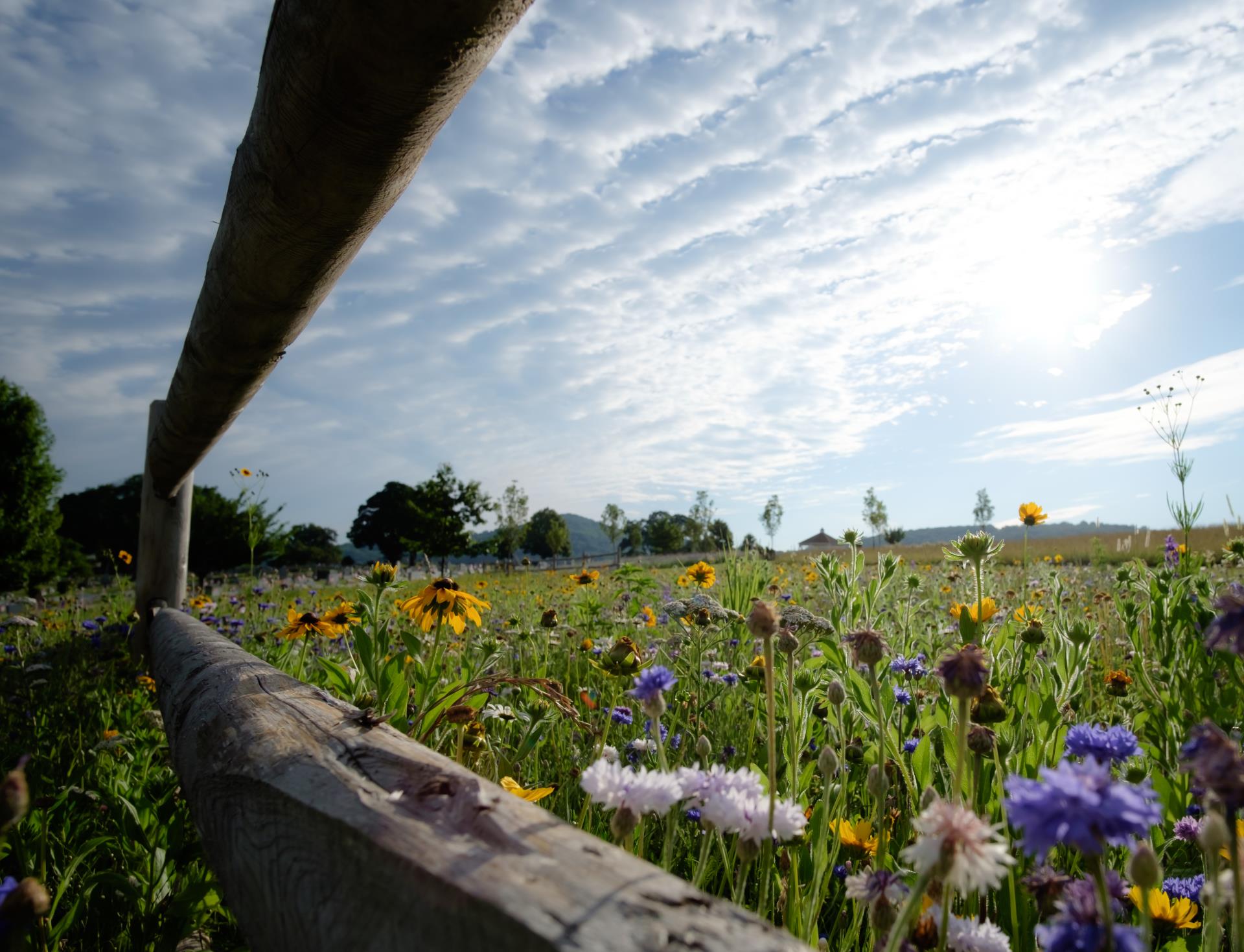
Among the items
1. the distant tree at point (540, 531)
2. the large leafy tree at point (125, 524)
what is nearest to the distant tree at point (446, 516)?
the large leafy tree at point (125, 524)

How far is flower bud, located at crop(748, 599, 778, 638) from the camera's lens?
0.91 metres

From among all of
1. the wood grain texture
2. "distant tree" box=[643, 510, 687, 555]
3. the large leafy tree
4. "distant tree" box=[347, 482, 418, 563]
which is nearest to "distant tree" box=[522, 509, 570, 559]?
"distant tree" box=[643, 510, 687, 555]

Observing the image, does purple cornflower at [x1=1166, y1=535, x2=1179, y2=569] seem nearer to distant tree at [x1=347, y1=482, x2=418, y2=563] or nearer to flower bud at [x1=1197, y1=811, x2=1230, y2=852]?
flower bud at [x1=1197, y1=811, x2=1230, y2=852]

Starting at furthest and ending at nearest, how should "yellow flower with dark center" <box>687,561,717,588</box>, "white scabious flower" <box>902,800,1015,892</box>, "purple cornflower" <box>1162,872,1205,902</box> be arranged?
"yellow flower with dark center" <box>687,561,717,588</box> < "purple cornflower" <box>1162,872,1205,902</box> < "white scabious flower" <box>902,800,1015,892</box>

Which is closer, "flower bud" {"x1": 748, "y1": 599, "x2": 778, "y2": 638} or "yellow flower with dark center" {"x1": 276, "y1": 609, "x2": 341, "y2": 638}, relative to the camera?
"flower bud" {"x1": 748, "y1": 599, "x2": 778, "y2": 638}

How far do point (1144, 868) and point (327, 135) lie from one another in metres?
1.39

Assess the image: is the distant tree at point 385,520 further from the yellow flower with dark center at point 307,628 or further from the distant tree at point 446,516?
the yellow flower with dark center at point 307,628

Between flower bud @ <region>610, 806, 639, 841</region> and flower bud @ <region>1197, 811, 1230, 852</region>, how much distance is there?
0.52 metres

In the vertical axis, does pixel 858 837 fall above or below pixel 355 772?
below

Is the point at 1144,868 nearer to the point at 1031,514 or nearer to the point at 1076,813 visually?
the point at 1076,813

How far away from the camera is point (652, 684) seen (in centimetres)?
103

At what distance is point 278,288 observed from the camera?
1.86m

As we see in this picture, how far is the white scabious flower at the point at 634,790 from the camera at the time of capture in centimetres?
79

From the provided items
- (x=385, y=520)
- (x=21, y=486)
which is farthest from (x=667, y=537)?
(x=21, y=486)
